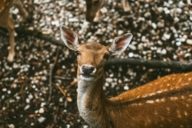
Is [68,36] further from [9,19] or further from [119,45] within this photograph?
[9,19]

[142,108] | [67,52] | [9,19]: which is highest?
[9,19]

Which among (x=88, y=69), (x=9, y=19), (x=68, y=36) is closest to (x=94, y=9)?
(x=9, y=19)

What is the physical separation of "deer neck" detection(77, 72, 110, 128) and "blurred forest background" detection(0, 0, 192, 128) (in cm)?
73

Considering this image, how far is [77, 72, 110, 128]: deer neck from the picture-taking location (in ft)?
10.1

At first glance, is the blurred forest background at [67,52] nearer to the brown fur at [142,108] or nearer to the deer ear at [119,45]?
the brown fur at [142,108]

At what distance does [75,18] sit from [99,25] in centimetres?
24

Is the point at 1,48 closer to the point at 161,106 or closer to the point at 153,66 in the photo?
the point at 153,66

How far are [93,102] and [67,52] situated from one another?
52.2 inches

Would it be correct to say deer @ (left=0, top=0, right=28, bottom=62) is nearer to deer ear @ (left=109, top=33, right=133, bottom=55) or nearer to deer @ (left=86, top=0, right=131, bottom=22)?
deer @ (left=86, top=0, right=131, bottom=22)

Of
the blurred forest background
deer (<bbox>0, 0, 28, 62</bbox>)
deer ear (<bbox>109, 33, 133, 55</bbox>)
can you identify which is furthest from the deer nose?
deer (<bbox>0, 0, 28, 62</bbox>)

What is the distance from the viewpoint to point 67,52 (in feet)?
14.6

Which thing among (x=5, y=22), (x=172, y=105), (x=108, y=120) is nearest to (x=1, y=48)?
(x=5, y=22)

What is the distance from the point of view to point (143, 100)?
324 cm

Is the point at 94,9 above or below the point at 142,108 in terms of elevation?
above
